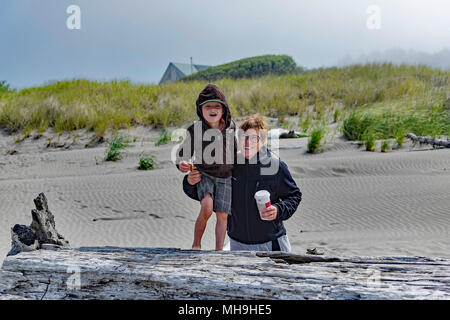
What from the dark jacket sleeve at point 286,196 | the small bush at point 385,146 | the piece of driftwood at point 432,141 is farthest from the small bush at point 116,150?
the dark jacket sleeve at point 286,196

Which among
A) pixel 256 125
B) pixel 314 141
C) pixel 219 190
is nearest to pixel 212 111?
pixel 256 125

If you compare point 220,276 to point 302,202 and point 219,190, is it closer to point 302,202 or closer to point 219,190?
point 219,190

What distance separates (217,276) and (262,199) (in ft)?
2.13

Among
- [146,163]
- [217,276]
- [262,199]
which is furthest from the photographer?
[146,163]

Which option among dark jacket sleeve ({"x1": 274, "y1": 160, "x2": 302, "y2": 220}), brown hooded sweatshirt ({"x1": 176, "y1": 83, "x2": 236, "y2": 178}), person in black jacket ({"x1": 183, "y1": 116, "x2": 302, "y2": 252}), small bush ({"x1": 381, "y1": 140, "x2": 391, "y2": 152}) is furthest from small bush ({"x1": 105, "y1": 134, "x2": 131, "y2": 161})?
dark jacket sleeve ({"x1": 274, "y1": 160, "x2": 302, "y2": 220})

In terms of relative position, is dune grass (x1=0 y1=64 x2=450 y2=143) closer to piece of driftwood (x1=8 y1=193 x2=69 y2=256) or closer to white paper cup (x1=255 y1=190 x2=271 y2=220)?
white paper cup (x1=255 y1=190 x2=271 y2=220)

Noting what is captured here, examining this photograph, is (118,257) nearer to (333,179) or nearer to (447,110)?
(333,179)

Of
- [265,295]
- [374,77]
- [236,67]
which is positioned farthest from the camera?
[236,67]

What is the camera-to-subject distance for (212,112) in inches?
147

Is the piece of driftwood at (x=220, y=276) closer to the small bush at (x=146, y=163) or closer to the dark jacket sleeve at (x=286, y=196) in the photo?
the dark jacket sleeve at (x=286, y=196)

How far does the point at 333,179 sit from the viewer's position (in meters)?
9.34
